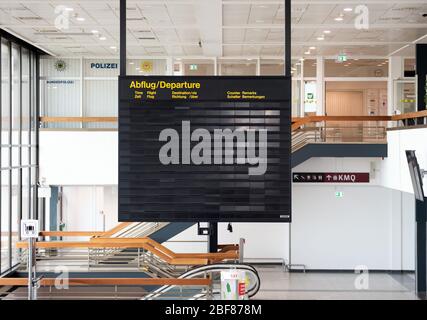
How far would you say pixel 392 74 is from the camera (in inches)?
708

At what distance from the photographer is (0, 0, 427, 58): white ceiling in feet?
36.6

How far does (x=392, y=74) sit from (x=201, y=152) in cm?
1453

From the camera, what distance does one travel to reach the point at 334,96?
18.6 meters

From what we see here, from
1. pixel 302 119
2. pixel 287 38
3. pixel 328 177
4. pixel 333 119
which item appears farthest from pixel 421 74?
pixel 287 38

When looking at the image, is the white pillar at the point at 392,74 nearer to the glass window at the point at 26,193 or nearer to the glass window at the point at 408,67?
the glass window at the point at 408,67

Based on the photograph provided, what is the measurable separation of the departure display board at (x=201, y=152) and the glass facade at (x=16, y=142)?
10.3 m

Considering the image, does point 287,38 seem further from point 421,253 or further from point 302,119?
point 421,253

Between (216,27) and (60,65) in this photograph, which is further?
(60,65)

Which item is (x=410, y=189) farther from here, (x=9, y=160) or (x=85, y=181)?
(x=9, y=160)

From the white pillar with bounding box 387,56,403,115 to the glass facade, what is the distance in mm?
10117

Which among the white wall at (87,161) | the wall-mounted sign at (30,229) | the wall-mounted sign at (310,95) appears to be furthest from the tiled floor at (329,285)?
the wall-mounted sign at (30,229)

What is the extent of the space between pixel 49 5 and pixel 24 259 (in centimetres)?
569

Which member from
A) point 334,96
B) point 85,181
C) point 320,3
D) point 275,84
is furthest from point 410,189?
point 275,84

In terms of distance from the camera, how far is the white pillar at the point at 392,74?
17938 millimetres
